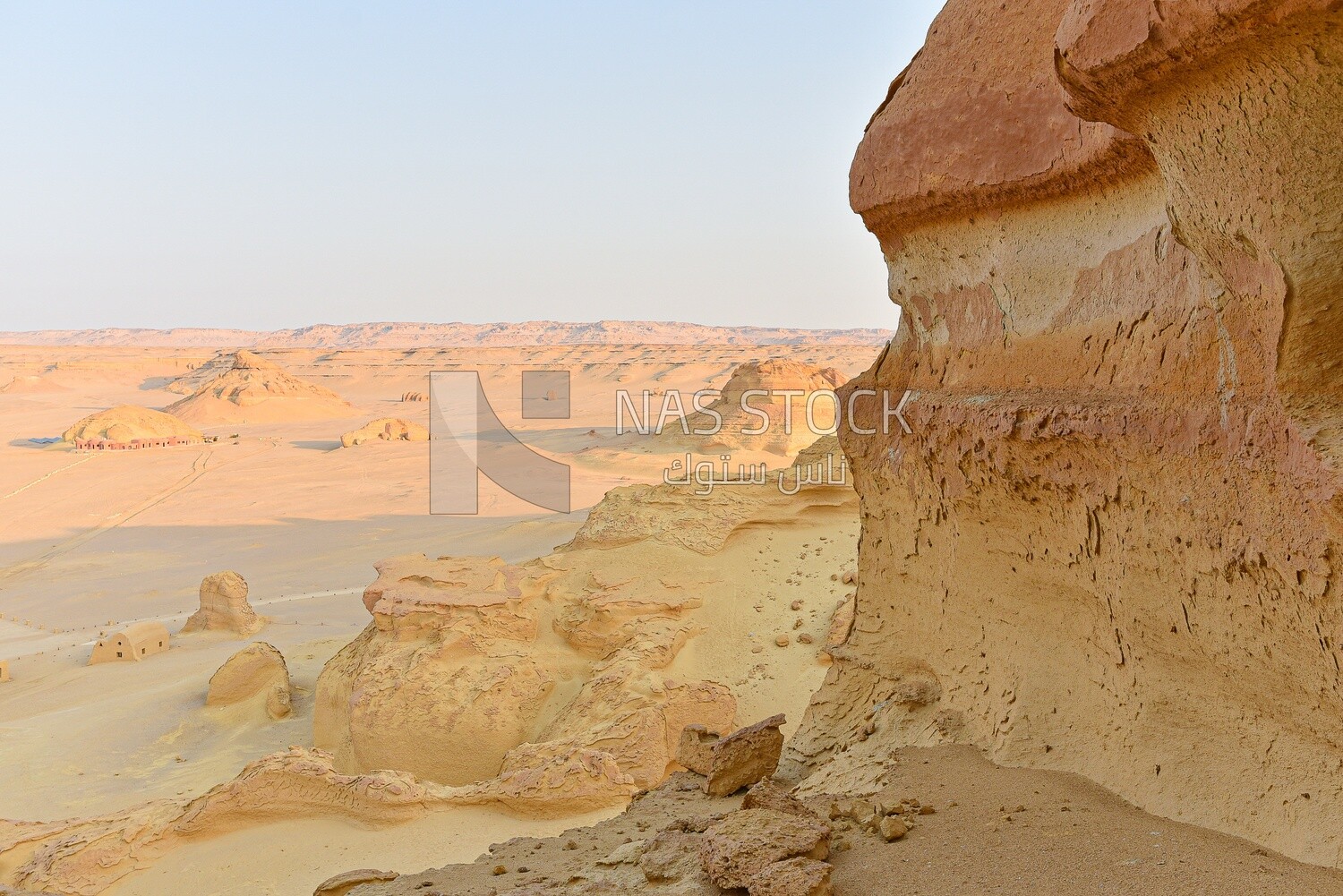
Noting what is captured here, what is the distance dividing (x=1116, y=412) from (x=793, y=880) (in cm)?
126

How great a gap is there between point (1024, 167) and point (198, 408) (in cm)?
3489

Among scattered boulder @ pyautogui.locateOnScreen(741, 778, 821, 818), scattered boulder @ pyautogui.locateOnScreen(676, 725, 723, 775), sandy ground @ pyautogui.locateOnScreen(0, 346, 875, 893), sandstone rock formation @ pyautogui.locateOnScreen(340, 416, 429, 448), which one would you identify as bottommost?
sandy ground @ pyautogui.locateOnScreen(0, 346, 875, 893)

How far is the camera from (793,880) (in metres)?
1.91

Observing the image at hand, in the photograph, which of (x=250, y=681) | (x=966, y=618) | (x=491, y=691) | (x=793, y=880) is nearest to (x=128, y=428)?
(x=250, y=681)

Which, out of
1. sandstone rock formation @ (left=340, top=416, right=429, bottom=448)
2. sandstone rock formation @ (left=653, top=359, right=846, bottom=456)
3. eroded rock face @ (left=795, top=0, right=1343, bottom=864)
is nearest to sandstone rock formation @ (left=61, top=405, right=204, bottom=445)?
sandstone rock formation @ (left=340, top=416, right=429, bottom=448)

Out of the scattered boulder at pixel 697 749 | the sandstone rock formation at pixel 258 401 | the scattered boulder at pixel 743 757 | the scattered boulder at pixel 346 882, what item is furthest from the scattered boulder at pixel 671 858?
the sandstone rock formation at pixel 258 401

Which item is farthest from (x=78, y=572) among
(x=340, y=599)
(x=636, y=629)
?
(x=636, y=629)

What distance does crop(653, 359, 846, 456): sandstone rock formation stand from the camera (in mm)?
20047

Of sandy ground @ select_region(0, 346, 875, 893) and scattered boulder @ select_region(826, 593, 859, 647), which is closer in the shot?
sandy ground @ select_region(0, 346, 875, 893)

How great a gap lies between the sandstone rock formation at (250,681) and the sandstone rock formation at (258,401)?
1048 inches

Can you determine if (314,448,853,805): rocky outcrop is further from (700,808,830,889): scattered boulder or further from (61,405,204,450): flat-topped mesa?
(61,405,204,450): flat-topped mesa

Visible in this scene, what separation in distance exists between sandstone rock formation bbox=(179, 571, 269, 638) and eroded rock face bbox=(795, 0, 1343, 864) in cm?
894


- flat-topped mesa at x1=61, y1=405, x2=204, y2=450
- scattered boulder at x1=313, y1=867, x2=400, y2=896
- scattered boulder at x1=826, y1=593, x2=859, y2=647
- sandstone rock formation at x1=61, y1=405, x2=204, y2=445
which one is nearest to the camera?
scattered boulder at x1=313, y1=867, x2=400, y2=896

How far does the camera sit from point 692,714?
5883 mm
